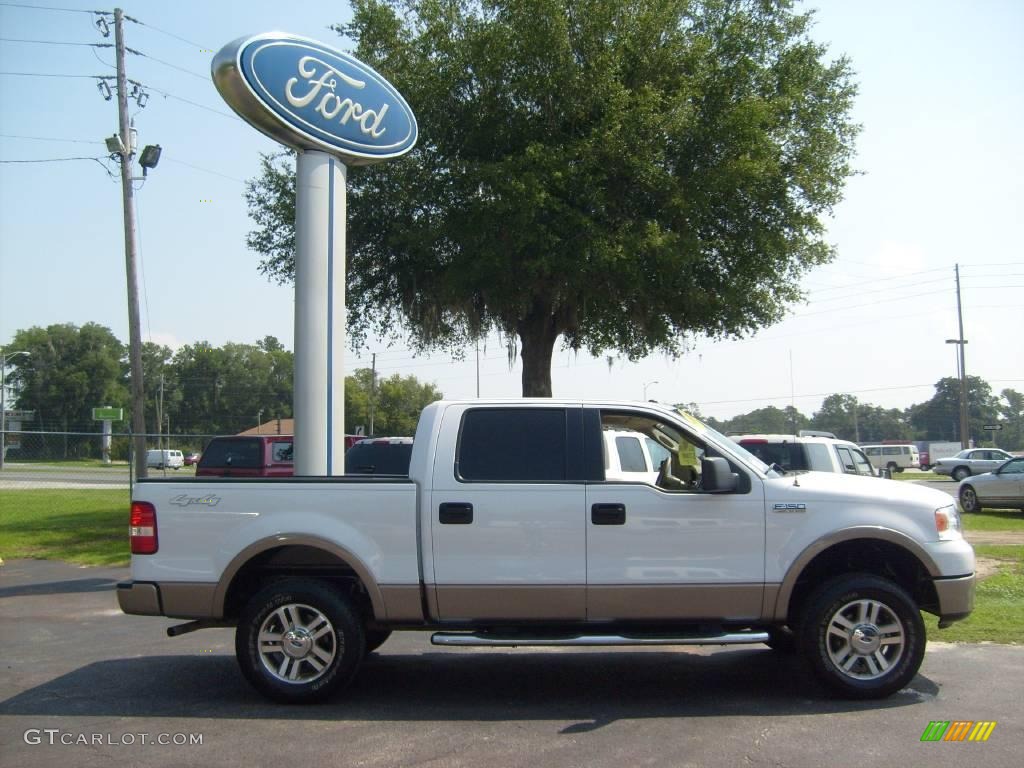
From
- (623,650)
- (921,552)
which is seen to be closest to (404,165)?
(623,650)

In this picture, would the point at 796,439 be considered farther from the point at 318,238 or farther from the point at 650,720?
the point at 650,720

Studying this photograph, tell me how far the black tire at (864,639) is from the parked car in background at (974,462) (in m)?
37.7

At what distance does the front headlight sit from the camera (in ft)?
20.8

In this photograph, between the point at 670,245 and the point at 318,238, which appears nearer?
the point at 318,238

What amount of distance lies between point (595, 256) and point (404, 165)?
4.30m

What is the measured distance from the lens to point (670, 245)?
15.1 metres

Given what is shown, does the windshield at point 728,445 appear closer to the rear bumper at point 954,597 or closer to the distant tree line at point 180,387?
the rear bumper at point 954,597

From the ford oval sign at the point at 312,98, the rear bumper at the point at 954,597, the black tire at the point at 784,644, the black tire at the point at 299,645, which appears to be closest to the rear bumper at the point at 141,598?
the black tire at the point at 299,645

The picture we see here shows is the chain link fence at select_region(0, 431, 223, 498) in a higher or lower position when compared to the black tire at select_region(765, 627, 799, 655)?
higher

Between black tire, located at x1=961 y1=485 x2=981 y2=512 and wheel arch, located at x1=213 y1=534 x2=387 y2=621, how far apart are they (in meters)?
19.5

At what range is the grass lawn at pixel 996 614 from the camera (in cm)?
835

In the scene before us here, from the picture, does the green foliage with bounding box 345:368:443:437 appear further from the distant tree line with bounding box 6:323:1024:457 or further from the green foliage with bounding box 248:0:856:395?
the green foliage with bounding box 248:0:856:395

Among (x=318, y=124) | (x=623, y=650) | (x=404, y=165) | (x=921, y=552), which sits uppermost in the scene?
(x=404, y=165)

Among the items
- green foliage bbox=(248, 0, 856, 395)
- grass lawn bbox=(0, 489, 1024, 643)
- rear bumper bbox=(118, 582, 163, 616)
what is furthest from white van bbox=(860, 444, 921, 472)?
rear bumper bbox=(118, 582, 163, 616)
